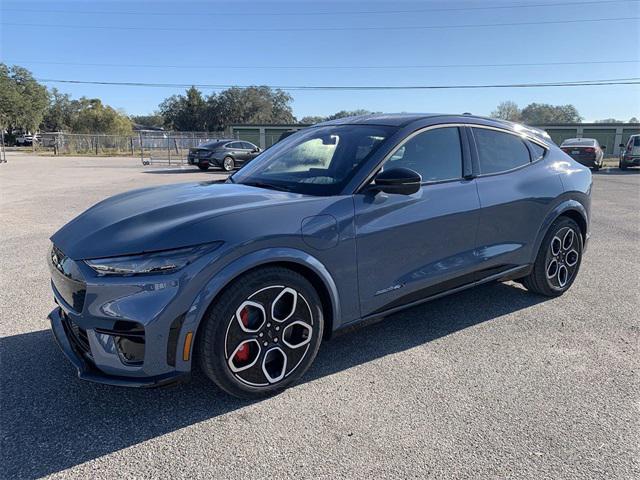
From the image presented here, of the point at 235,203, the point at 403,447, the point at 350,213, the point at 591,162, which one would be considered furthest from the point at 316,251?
the point at 591,162

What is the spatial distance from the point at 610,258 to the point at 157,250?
5.85 m

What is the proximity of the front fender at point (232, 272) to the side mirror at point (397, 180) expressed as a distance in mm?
664

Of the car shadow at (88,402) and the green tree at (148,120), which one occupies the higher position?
the green tree at (148,120)

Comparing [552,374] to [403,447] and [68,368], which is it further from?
[68,368]

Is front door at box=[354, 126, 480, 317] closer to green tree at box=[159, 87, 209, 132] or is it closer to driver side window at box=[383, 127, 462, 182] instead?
driver side window at box=[383, 127, 462, 182]

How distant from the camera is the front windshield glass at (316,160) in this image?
3219mm

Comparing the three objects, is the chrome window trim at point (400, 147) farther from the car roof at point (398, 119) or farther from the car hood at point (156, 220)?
the car hood at point (156, 220)

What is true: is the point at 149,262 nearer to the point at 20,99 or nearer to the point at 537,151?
the point at 537,151

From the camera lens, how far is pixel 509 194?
3902 mm

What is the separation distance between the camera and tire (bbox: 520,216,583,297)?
431 centimetres

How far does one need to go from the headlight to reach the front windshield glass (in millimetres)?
1006

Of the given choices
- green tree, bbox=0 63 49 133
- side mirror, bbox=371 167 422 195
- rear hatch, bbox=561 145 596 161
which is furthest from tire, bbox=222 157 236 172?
green tree, bbox=0 63 49 133

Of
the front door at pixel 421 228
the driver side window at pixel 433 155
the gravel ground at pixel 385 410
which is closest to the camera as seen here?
the gravel ground at pixel 385 410

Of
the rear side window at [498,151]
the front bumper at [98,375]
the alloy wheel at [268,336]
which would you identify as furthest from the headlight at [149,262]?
the rear side window at [498,151]
